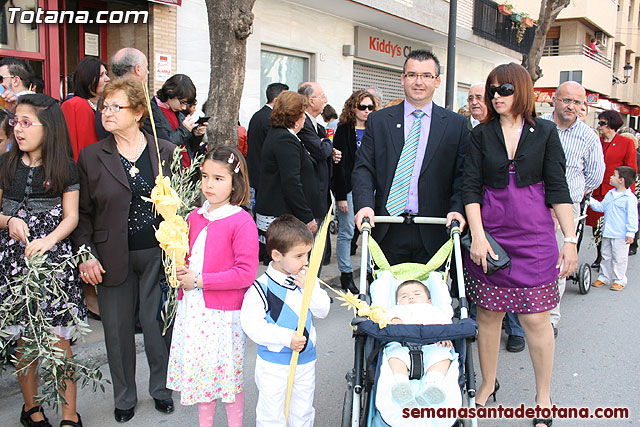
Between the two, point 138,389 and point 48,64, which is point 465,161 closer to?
point 138,389

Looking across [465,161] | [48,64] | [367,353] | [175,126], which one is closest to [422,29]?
[48,64]

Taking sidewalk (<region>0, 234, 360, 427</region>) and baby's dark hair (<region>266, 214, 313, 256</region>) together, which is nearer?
baby's dark hair (<region>266, 214, 313, 256</region>)

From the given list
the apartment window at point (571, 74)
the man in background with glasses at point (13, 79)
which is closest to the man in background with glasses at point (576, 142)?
the man in background with glasses at point (13, 79)

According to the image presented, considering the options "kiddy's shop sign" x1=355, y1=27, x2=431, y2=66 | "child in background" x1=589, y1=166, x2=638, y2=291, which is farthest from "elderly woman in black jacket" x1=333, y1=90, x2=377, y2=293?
"kiddy's shop sign" x1=355, y1=27, x2=431, y2=66

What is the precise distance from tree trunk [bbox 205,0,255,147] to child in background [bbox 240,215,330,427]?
10.0 ft

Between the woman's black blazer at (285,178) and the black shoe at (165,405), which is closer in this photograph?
the black shoe at (165,405)

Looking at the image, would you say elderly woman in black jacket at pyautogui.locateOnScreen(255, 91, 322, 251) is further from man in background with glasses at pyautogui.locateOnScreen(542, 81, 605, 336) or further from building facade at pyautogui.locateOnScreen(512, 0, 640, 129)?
building facade at pyautogui.locateOnScreen(512, 0, 640, 129)

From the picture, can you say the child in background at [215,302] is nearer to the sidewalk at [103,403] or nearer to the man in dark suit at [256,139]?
the sidewalk at [103,403]

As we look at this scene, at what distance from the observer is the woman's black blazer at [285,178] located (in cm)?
519

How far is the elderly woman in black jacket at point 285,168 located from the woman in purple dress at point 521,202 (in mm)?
1884

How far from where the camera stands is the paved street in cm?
390

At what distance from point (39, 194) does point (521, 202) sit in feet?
9.72

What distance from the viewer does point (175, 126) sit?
211 inches

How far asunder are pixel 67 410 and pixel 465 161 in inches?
118
